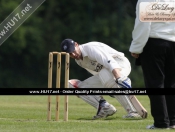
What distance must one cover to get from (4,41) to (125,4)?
5.27 m

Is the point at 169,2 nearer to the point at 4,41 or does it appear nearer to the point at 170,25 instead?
the point at 170,25

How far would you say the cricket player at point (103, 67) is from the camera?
8.95 m

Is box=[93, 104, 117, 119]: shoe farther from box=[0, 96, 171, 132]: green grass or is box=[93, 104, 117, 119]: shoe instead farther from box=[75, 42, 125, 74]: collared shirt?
box=[75, 42, 125, 74]: collared shirt

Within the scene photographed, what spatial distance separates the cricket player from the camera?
8.95 m

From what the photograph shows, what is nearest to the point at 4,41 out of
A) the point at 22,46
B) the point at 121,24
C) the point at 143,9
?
the point at 22,46

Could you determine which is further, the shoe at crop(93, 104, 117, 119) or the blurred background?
the blurred background

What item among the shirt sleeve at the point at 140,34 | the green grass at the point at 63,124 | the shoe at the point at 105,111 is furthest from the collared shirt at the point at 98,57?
the shirt sleeve at the point at 140,34

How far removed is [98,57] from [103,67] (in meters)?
0.28

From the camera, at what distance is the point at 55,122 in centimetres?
812

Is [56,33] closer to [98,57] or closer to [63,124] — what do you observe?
[98,57]

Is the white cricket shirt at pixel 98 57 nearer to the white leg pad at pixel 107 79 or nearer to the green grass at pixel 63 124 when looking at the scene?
the white leg pad at pixel 107 79

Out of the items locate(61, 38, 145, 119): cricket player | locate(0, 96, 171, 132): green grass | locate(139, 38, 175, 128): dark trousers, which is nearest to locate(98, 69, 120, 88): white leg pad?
locate(61, 38, 145, 119): cricket player

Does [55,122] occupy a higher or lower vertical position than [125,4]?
lower

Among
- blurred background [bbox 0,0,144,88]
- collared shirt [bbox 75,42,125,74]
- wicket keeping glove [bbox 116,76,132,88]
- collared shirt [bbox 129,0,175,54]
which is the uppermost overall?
blurred background [bbox 0,0,144,88]
